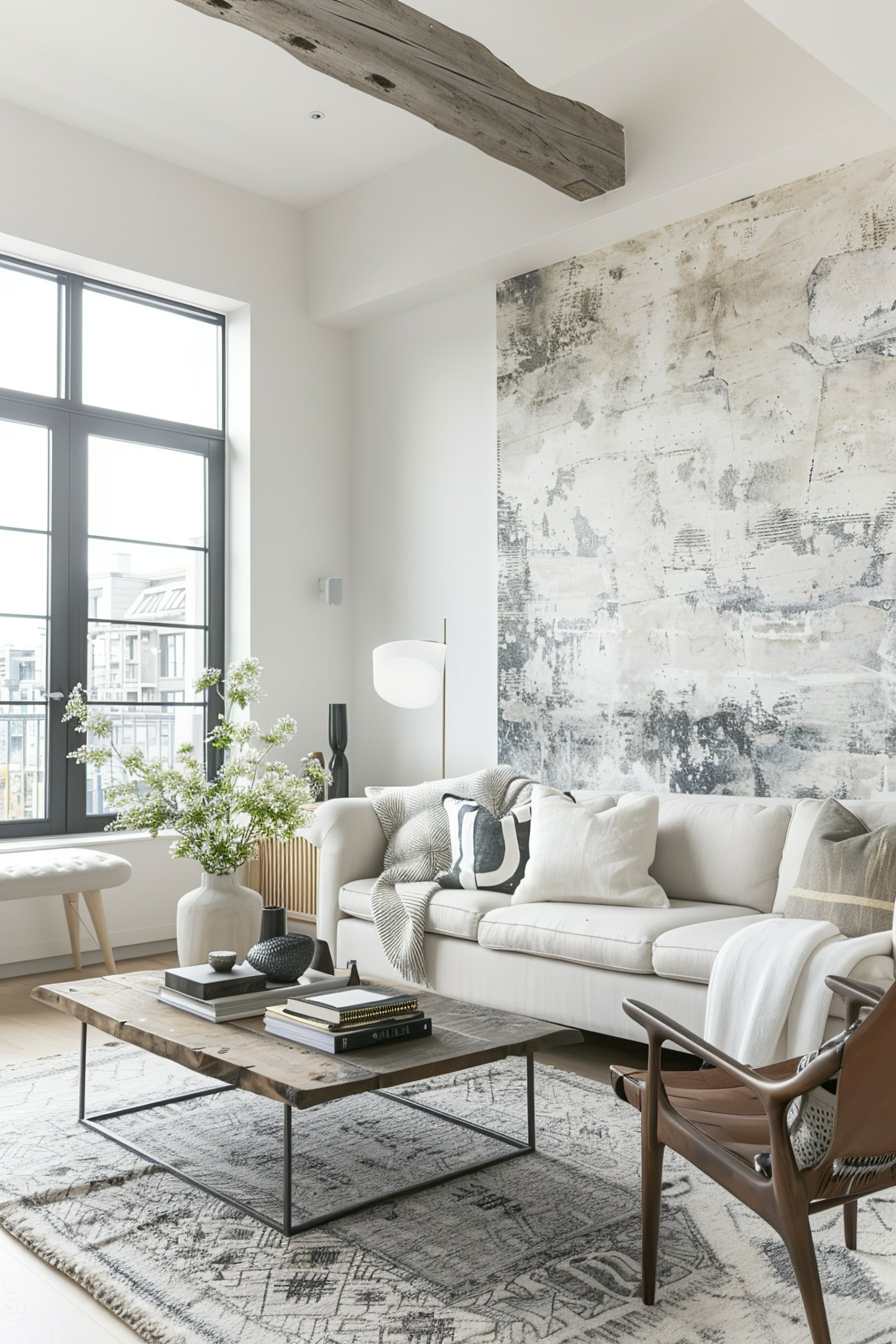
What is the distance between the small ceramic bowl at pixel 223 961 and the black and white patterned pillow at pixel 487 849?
1417 mm

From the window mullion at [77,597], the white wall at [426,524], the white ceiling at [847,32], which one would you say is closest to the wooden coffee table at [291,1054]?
the window mullion at [77,597]

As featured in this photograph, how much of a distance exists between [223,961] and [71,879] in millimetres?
1867

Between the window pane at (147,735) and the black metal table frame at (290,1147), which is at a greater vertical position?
the window pane at (147,735)

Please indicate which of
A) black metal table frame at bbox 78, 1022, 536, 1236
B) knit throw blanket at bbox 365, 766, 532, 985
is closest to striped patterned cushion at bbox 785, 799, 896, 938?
black metal table frame at bbox 78, 1022, 536, 1236

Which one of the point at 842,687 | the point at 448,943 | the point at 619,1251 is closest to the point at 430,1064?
the point at 619,1251

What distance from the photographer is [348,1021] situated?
2.40 m

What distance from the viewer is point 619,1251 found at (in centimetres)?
221

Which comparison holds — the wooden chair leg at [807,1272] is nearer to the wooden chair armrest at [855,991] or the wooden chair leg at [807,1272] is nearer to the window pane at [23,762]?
the wooden chair armrest at [855,991]

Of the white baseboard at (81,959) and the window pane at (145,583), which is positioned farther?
the window pane at (145,583)

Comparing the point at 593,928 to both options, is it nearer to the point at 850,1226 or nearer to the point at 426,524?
the point at 850,1226

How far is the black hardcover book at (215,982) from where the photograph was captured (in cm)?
267

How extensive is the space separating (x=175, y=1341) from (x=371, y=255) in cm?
491

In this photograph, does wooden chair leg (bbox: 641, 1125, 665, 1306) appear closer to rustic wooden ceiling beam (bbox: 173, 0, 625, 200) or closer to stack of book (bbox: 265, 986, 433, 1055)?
stack of book (bbox: 265, 986, 433, 1055)

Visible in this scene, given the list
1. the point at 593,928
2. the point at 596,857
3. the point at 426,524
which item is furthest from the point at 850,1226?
the point at 426,524
